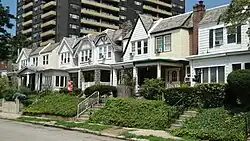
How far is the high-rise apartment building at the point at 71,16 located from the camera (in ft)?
320

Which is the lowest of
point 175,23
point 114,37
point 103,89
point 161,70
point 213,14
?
point 103,89


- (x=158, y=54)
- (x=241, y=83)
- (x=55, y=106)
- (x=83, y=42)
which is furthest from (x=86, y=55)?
(x=241, y=83)

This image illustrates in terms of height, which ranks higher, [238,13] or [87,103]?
[238,13]

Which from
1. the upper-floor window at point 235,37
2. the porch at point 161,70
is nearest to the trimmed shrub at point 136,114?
the porch at point 161,70

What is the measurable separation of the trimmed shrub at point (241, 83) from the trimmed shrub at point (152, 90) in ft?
27.7

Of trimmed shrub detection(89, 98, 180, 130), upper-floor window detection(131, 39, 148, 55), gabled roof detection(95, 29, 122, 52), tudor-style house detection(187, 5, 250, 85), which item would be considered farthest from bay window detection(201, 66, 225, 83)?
gabled roof detection(95, 29, 122, 52)

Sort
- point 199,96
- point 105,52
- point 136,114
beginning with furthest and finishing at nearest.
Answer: point 105,52 < point 136,114 < point 199,96

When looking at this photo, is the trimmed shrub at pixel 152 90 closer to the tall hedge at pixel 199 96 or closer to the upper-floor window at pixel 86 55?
the tall hedge at pixel 199 96

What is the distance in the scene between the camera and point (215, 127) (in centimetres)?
1942

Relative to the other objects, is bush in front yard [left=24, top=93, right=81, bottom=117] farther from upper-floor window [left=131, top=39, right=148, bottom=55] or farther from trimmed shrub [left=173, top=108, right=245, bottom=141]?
trimmed shrub [left=173, top=108, right=245, bottom=141]

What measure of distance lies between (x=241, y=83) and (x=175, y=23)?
16.9 m

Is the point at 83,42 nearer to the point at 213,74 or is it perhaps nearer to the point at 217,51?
the point at 217,51

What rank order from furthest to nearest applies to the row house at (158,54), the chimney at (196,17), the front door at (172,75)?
1. the front door at (172,75)
2. the chimney at (196,17)
3. the row house at (158,54)

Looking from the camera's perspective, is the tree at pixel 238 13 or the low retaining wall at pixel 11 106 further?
the low retaining wall at pixel 11 106
